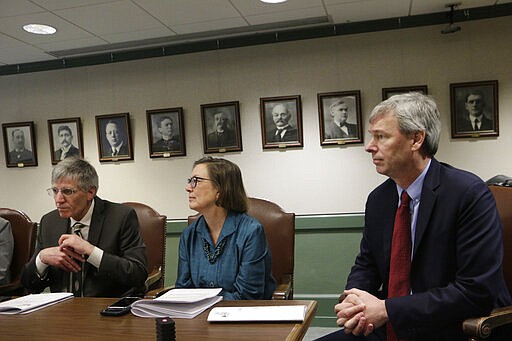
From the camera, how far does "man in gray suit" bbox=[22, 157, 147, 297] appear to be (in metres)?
2.08

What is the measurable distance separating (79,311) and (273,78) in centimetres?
278

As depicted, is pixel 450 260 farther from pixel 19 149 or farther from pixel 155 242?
pixel 19 149

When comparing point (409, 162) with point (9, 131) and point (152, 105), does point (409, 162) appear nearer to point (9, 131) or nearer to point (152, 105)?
point (152, 105)

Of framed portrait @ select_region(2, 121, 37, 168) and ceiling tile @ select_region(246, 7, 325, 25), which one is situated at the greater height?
ceiling tile @ select_region(246, 7, 325, 25)

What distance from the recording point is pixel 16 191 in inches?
184

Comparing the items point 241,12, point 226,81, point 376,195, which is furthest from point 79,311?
point 226,81

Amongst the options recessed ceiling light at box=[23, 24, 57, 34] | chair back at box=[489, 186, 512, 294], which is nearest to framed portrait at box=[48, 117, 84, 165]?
recessed ceiling light at box=[23, 24, 57, 34]

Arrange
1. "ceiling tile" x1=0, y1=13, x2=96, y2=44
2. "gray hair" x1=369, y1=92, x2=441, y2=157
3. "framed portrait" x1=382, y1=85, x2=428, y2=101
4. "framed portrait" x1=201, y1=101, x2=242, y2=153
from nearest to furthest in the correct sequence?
"gray hair" x1=369, y1=92, x2=441, y2=157 → "ceiling tile" x1=0, y1=13, x2=96, y2=44 → "framed portrait" x1=382, y1=85, x2=428, y2=101 → "framed portrait" x1=201, y1=101, x2=242, y2=153

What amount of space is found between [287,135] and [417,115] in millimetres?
2284

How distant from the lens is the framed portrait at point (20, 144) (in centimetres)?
455

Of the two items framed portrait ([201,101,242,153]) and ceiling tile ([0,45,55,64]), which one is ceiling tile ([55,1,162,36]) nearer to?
ceiling tile ([0,45,55,64])

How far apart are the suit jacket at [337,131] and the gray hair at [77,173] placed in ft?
7.08

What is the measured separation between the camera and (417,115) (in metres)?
1.70

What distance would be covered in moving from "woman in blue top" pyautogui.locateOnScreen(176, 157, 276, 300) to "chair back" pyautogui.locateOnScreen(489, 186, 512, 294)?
104 centimetres
